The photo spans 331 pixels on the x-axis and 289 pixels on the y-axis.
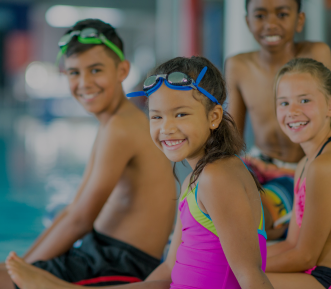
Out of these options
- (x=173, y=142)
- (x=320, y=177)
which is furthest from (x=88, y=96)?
(x=320, y=177)

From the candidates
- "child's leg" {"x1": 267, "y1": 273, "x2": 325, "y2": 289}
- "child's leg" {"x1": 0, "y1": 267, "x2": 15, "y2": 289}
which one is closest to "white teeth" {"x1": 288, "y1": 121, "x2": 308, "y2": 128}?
"child's leg" {"x1": 267, "y1": 273, "x2": 325, "y2": 289}

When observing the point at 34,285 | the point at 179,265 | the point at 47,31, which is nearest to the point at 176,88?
the point at 179,265

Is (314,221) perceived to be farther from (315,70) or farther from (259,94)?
(259,94)

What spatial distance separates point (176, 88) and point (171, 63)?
0.50 ft

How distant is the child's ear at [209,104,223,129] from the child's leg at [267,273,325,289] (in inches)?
25.9

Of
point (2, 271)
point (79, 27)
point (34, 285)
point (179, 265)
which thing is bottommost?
point (2, 271)

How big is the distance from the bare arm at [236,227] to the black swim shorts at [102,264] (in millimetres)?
854

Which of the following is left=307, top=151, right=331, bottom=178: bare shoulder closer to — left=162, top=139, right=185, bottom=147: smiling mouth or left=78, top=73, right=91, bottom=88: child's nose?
left=162, top=139, right=185, bottom=147: smiling mouth

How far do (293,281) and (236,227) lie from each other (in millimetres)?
547

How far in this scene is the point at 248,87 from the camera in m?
2.91

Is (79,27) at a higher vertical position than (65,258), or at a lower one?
higher

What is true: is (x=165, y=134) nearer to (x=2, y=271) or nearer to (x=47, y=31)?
(x=2, y=271)

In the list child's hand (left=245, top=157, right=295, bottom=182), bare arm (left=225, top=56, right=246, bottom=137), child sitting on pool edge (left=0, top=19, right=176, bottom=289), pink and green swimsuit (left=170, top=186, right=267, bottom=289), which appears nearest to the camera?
pink and green swimsuit (left=170, top=186, right=267, bottom=289)

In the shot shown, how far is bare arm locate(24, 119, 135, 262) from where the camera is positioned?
7.22 ft
